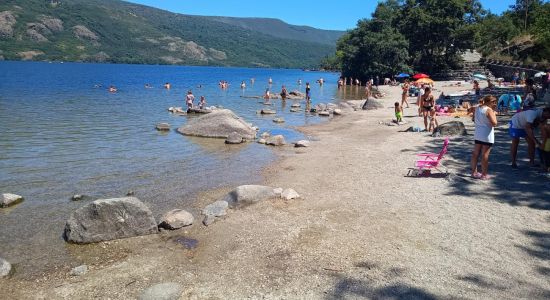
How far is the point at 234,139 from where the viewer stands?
739 inches

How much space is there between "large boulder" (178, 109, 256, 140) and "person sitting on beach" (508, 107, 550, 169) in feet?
38.1

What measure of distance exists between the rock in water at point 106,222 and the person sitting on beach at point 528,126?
9.95m

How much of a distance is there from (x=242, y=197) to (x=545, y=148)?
7952mm

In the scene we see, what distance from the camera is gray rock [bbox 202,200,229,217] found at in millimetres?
9094

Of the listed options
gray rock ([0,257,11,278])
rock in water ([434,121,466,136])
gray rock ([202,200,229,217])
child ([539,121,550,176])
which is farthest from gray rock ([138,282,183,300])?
rock in water ([434,121,466,136])

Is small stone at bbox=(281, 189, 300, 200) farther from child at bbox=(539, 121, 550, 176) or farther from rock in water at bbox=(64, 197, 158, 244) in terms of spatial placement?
child at bbox=(539, 121, 550, 176)

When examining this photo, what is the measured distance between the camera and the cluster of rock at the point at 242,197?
9.12 metres

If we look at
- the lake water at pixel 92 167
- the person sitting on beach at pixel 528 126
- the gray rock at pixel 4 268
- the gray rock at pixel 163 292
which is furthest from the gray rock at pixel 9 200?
the person sitting on beach at pixel 528 126

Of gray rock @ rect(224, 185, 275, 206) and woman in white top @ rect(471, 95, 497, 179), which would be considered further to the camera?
woman in white top @ rect(471, 95, 497, 179)

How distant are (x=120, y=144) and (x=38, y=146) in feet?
10.9

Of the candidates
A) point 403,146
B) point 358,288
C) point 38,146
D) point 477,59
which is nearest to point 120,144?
point 38,146

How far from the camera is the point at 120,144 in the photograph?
18.3 meters

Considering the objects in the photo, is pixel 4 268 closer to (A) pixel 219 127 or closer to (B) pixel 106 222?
(B) pixel 106 222

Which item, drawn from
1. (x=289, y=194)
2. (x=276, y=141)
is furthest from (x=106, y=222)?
(x=276, y=141)
